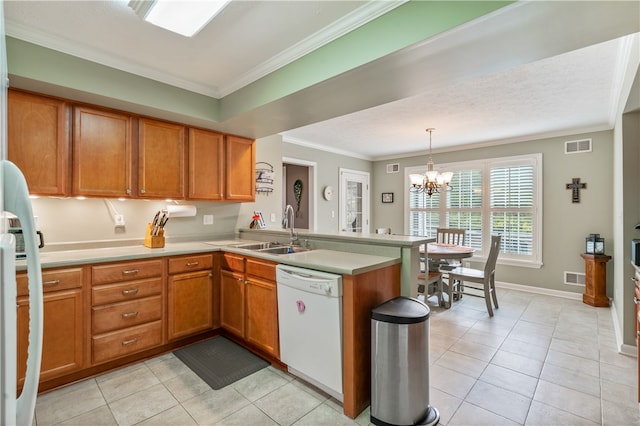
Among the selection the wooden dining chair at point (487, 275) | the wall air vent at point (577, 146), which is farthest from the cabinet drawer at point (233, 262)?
the wall air vent at point (577, 146)

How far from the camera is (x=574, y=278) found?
4.55 metres

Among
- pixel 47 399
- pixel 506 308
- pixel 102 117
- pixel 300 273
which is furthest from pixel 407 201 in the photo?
pixel 47 399

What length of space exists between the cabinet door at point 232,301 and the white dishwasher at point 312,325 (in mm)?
580

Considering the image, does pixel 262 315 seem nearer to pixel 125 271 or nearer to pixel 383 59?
pixel 125 271

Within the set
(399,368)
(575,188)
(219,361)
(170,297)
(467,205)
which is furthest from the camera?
(467,205)

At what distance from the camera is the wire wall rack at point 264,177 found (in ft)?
13.4

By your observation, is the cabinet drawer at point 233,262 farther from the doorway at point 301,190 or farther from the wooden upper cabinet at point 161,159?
the doorway at point 301,190

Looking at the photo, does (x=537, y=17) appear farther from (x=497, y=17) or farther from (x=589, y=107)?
(x=589, y=107)

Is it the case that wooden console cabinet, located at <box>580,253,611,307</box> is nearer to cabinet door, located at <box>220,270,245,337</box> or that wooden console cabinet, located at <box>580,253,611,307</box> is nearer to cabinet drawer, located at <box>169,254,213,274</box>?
cabinet door, located at <box>220,270,245,337</box>

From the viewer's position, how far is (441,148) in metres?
5.77

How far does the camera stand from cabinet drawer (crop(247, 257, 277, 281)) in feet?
7.98

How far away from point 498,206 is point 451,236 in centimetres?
91

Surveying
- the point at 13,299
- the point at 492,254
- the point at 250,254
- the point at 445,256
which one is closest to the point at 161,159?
the point at 250,254

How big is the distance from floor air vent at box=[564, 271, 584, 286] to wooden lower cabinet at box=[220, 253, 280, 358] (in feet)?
15.0
